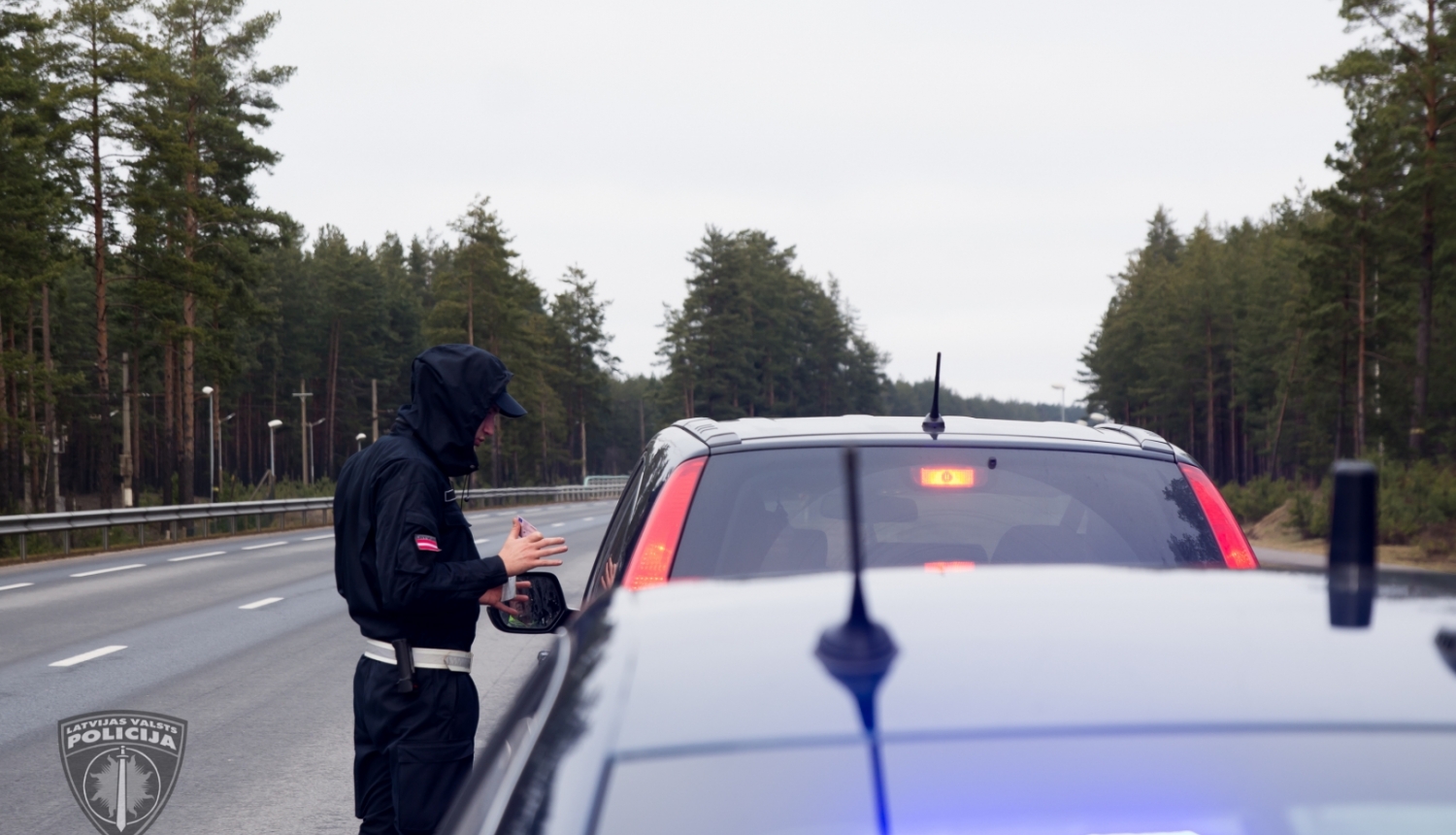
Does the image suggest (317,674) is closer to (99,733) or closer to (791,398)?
(99,733)

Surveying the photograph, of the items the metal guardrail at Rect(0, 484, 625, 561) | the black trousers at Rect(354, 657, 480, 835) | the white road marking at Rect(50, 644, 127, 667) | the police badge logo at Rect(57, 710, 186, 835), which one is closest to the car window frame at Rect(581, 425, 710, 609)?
the black trousers at Rect(354, 657, 480, 835)

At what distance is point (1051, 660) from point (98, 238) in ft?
168

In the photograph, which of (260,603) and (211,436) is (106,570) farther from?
(211,436)

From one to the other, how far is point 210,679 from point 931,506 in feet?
27.9

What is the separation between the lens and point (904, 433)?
4254 mm

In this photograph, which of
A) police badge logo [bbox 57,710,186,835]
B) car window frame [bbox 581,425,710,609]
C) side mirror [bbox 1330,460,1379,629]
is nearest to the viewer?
side mirror [bbox 1330,460,1379,629]

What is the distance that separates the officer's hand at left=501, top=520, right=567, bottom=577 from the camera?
452 cm

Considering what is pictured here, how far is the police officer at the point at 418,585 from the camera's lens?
4.35 metres

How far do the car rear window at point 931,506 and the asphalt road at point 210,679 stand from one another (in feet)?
11.5

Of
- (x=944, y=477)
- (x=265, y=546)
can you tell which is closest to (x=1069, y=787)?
(x=944, y=477)

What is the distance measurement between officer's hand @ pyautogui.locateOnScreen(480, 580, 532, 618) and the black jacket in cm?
9

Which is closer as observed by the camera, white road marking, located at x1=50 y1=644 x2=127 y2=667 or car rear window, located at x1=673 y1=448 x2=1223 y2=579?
car rear window, located at x1=673 y1=448 x2=1223 y2=579

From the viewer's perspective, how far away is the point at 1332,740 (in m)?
1.45

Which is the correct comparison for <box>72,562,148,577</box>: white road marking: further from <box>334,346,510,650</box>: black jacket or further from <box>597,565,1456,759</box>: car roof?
<box>597,565,1456,759</box>: car roof
